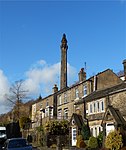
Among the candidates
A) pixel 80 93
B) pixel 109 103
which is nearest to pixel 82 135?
pixel 109 103

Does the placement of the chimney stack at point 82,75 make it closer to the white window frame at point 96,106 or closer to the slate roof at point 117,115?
the white window frame at point 96,106

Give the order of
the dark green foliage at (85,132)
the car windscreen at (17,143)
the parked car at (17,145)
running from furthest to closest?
1. the dark green foliage at (85,132)
2. the car windscreen at (17,143)
3. the parked car at (17,145)

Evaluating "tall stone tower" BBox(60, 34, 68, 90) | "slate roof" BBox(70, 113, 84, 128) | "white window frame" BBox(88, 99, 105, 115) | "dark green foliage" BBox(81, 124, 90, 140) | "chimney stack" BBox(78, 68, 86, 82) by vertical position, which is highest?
"tall stone tower" BBox(60, 34, 68, 90)

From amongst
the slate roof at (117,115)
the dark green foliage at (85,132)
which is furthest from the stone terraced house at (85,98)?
the slate roof at (117,115)

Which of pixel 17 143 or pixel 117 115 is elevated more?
pixel 117 115

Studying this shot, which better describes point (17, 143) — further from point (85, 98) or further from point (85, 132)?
point (85, 98)

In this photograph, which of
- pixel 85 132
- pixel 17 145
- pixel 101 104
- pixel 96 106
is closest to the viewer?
pixel 17 145

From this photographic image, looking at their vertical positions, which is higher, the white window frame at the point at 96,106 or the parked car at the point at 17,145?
the white window frame at the point at 96,106

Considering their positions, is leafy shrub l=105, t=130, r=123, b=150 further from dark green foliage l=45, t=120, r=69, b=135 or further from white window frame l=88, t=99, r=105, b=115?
dark green foliage l=45, t=120, r=69, b=135

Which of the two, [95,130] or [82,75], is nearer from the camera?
[95,130]

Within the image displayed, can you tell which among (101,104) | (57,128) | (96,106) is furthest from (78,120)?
(57,128)

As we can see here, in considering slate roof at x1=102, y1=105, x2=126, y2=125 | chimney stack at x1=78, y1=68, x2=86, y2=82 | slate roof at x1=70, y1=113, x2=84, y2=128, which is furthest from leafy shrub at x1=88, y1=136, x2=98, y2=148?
chimney stack at x1=78, y1=68, x2=86, y2=82

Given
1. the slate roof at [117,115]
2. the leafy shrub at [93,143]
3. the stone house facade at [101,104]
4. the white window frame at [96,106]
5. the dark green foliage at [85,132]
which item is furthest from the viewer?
the white window frame at [96,106]

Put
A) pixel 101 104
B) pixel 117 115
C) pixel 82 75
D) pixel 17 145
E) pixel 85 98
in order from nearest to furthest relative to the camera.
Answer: pixel 17 145
pixel 117 115
pixel 101 104
pixel 85 98
pixel 82 75
